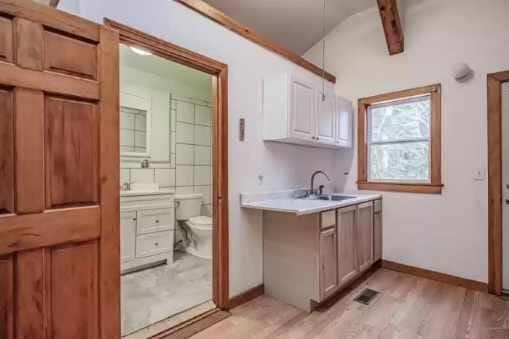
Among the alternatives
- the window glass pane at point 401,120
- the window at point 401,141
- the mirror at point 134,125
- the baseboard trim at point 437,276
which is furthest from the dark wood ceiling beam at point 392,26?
the mirror at point 134,125

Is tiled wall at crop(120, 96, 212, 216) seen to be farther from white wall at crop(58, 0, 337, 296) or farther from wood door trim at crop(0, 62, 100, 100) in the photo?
wood door trim at crop(0, 62, 100, 100)

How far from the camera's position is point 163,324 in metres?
2.07

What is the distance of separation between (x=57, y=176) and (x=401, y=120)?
3.40 m

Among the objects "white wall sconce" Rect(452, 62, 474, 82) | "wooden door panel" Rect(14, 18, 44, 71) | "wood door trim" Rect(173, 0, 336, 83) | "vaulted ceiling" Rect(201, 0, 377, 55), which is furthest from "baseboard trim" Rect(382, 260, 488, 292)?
"wooden door panel" Rect(14, 18, 44, 71)

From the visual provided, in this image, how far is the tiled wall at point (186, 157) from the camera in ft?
12.3

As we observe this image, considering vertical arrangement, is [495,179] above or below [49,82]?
below

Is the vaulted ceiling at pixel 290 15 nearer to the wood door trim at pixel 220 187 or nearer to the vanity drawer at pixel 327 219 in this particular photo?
the wood door trim at pixel 220 187

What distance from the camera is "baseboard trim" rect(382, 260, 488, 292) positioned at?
2.73 metres

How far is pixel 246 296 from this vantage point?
8.12 feet

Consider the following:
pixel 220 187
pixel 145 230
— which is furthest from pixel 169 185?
pixel 220 187

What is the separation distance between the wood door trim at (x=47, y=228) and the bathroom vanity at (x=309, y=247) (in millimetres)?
1300

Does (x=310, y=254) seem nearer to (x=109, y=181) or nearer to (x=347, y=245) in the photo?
(x=347, y=245)

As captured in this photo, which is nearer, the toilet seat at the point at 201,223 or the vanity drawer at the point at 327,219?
the vanity drawer at the point at 327,219

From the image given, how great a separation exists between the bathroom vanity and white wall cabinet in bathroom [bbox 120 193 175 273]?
4.31ft
